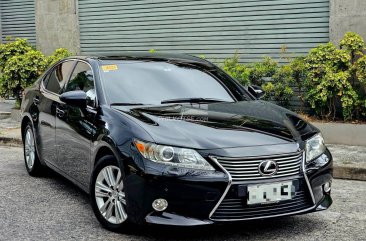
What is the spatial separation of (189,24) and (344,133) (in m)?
4.35

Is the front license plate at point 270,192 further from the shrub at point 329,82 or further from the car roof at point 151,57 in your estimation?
the shrub at point 329,82

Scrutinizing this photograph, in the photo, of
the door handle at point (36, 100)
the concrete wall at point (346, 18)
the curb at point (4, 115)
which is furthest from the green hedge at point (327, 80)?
the curb at point (4, 115)

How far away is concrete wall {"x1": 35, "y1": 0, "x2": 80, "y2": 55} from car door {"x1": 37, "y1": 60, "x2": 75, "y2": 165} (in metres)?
7.22

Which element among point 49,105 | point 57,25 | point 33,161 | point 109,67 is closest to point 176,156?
point 109,67

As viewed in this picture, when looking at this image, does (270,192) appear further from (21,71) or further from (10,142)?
(21,71)

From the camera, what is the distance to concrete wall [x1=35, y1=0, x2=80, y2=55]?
45.2 ft

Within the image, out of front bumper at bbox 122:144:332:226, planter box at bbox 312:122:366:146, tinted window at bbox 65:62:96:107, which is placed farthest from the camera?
planter box at bbox 312:122:366:146

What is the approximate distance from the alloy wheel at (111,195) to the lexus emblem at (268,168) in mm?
1110

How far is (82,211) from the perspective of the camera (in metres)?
5.42

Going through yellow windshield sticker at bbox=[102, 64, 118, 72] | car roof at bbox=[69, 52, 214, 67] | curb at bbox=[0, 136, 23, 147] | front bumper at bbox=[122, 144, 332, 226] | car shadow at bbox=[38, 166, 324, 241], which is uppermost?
car roof at bbox=[69, 52, 214, 67]

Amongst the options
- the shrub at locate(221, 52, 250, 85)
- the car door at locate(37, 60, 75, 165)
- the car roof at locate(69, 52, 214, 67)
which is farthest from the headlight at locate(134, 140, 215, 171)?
the shrub at locate(221, 52, 250, 85)

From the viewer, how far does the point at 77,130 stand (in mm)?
5363

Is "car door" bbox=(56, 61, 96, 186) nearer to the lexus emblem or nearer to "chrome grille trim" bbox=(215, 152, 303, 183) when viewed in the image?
"chrome grille trim" bbox=(215, 152, 303, 183)

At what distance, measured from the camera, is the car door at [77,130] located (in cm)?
516
